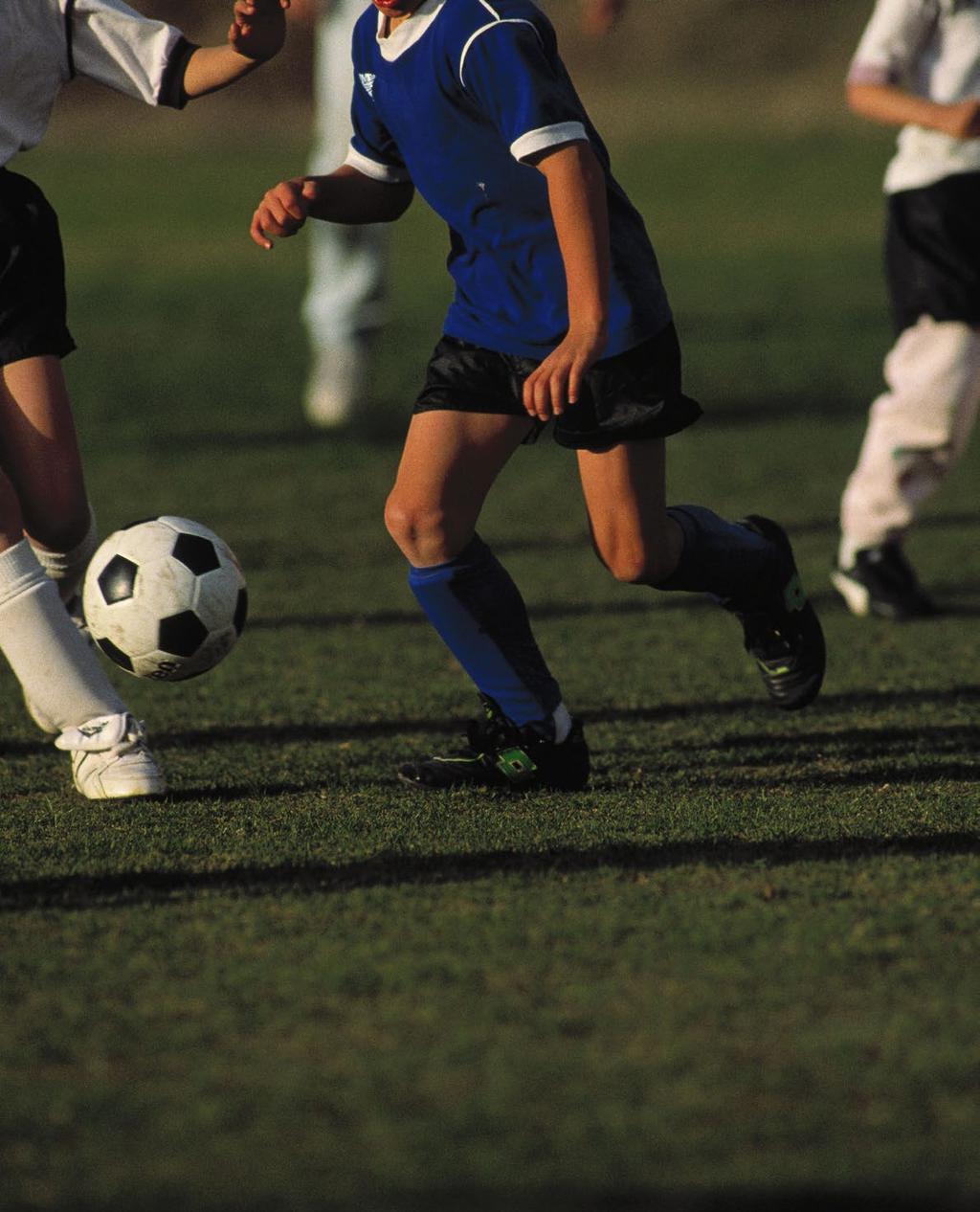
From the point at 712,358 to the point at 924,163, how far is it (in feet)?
22.9

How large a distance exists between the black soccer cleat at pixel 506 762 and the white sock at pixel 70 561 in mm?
960

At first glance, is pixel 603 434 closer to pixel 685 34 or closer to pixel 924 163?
pixel 924 163

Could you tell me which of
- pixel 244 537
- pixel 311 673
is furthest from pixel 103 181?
pixel 311 673

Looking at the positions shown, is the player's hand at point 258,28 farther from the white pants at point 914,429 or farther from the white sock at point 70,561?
the white pants at point 914,429

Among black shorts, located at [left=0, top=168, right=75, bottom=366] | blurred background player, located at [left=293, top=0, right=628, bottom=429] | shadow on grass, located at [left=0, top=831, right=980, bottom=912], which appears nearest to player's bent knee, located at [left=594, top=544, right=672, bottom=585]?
shadow on grass, located at [left=0, top=831, right=980, bottom=912]

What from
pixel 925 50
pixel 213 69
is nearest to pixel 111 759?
pixel 213 69

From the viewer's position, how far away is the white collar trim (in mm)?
3979

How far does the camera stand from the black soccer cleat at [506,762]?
425cm

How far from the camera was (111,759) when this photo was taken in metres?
4.20

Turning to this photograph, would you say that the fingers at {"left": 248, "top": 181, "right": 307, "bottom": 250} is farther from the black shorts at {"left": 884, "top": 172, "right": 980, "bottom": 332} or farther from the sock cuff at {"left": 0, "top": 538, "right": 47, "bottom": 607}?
the black shorts at {"left": 884, "top": 172, "right": 980, "bottom": 332}

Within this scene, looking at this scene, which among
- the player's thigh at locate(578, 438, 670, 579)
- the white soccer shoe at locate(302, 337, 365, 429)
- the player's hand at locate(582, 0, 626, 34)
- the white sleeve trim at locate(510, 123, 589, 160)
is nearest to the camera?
the white sleeve trim at locate(510, 123, 589, 160)

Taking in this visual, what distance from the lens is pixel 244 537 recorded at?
26.3 ft

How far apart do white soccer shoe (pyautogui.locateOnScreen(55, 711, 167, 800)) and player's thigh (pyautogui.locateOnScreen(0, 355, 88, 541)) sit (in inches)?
21.3

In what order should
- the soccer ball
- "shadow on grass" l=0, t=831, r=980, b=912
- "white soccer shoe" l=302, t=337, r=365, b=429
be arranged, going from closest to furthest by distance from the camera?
"shadow on grass" l=0, t=831, r=980, b=912 → the soccer ball → "white soccer shoe" l=302, t=337, r=365, b=429
